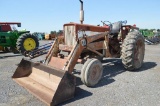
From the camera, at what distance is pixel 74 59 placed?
5.62 meters

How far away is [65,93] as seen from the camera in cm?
462

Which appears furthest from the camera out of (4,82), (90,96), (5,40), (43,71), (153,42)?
(153,42)

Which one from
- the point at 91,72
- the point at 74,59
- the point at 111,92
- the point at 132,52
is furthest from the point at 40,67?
the point at 132,52

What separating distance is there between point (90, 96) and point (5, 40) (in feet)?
30.3

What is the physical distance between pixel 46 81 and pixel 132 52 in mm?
2892

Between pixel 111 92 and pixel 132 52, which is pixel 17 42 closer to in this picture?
pixel 132 52

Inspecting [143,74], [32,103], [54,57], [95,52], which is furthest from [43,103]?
[143,74]

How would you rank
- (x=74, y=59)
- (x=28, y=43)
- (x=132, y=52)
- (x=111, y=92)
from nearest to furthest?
(x=111, y=92), (x=74, y=59), (x=132, y=52), (x=28, y=43)

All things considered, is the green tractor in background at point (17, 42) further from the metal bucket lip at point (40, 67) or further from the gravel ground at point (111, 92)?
the metal bucket lip at point (40, 67)

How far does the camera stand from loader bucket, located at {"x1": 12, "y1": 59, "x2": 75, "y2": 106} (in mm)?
4531

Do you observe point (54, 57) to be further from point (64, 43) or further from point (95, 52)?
point (95, 52)

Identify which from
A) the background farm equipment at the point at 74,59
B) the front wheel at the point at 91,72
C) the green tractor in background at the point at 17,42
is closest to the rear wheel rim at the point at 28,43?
the green tractor in background at the point at 17,42

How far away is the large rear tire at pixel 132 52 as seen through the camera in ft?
22.0

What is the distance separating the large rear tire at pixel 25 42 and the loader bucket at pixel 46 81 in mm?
6187
